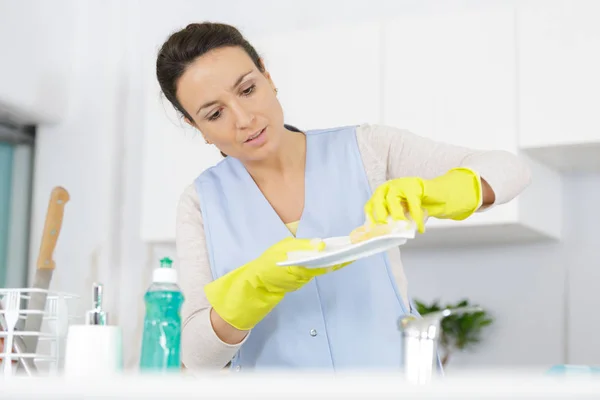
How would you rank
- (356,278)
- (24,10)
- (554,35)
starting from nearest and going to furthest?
(356,278) < (554,35) < (24,10)

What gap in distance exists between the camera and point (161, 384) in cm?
56

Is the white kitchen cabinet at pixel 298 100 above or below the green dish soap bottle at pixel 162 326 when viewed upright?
above

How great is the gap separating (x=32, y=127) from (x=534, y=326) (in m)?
1.99

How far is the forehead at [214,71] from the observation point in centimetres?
144

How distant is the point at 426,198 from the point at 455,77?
1.45 metres

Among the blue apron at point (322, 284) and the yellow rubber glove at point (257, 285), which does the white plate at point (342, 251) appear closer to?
the yellow rubber glove at point (257, 285)

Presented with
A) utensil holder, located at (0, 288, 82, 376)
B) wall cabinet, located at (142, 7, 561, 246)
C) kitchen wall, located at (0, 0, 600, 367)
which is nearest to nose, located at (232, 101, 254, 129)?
utensil holder, located at (0, 288, 82, 376)

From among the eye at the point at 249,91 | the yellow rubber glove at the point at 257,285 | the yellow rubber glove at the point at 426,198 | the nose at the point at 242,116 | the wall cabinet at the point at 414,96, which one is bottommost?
the yellow rubber glove at the point at 257,285

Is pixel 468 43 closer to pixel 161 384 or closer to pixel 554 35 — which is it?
pixel 554 35

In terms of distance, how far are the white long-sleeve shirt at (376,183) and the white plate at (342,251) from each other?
0.27m

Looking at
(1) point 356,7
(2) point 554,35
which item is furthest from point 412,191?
(1) point 356,7

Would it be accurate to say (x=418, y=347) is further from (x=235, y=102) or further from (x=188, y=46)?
(x=188, y=46)

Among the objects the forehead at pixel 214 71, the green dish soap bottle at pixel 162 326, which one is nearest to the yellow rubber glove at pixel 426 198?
the green dish soap bottle at pixel 162 326

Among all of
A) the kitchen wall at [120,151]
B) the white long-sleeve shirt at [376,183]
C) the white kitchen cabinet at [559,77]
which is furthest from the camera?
the kitchen wall at [120,151]
